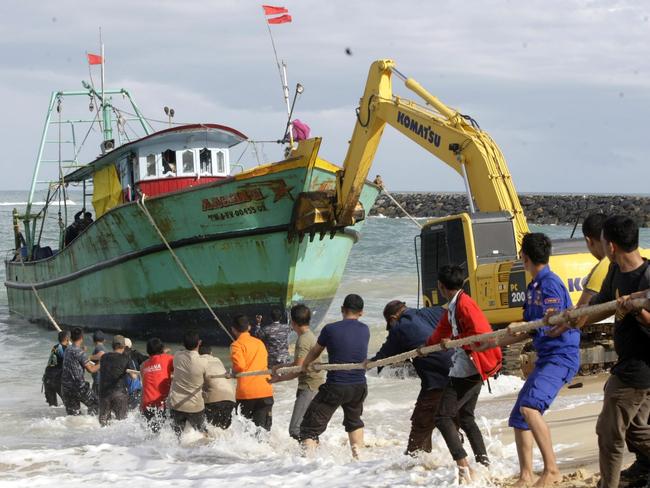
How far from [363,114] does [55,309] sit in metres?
11.2

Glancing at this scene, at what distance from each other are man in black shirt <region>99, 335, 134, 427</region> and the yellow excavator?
14.3 feet

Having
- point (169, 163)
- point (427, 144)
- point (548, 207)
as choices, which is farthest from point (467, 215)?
point (548, 207)

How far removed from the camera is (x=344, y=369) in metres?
7.02

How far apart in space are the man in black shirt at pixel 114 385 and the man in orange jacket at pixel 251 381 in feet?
6.69

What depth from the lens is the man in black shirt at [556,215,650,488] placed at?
479 centimetres

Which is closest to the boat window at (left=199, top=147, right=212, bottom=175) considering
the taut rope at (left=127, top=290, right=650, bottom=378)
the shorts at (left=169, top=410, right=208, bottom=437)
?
the shorts at (left=169, top=410, right=208, bottom=437)

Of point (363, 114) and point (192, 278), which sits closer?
point (363, 114)

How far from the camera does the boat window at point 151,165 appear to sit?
741 inches

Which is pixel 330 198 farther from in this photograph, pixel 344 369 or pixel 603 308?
pixel 603 308

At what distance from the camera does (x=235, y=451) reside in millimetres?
8430

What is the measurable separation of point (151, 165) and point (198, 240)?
268 cm

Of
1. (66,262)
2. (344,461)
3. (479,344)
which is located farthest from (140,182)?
(479,344)

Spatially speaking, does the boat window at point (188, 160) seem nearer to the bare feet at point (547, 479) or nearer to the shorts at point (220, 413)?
the shorts at point (220, 413)

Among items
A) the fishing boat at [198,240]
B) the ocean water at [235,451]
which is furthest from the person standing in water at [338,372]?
the fishing boat at [198,240]
